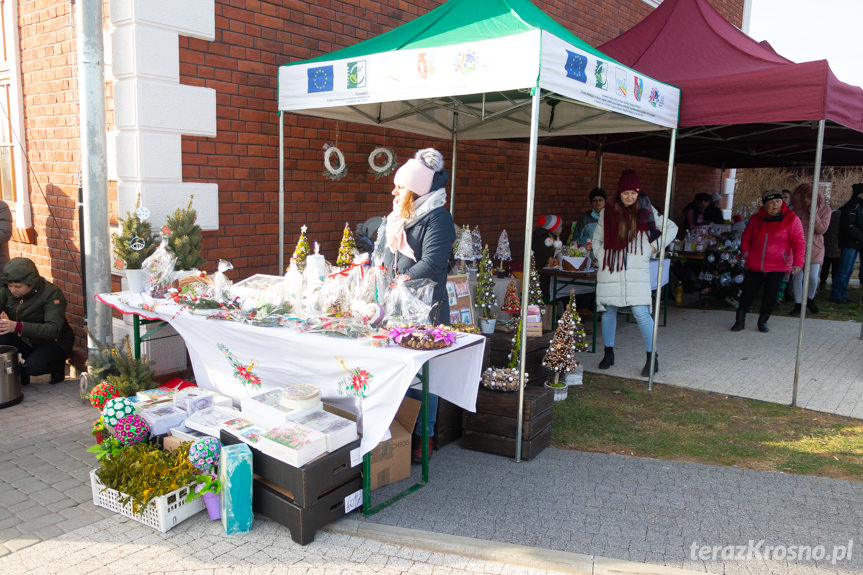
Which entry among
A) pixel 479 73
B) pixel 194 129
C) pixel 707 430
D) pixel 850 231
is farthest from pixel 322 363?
pixel 850 231

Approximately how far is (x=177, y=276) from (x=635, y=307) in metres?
4.12

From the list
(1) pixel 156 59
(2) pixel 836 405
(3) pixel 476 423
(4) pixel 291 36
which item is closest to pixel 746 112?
(2) pixel 836 405

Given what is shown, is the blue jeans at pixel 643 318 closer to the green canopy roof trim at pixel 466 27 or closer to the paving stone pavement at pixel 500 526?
the paving stone pavement at pixel 500 526

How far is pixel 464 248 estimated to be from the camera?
620 cm

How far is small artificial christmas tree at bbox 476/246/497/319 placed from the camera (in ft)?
19.2

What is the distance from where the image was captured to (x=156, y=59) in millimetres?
4809

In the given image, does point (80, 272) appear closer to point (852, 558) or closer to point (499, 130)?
point (499, 130)

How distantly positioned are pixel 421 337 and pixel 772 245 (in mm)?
6312

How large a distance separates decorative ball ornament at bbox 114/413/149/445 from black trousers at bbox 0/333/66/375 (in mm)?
2319

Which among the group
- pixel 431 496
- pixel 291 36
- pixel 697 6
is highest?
pixel 697 6

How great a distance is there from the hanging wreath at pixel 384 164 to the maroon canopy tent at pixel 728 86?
2844 millimetres

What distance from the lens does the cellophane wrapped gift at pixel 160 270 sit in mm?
4520

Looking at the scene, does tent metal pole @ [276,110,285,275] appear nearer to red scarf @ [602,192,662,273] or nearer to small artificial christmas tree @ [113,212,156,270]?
small artificial christmas tree @ [113,212,156,270]

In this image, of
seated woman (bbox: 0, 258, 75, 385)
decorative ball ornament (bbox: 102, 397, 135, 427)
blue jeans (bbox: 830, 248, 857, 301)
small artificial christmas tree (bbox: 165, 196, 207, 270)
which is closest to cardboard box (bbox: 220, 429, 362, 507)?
decorative ball ornament (bbox: 102, 397, 135, 427)
